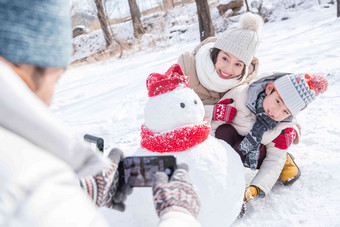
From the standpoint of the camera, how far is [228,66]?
223cm

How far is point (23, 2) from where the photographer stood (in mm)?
673

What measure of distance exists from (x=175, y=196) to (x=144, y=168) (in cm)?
26

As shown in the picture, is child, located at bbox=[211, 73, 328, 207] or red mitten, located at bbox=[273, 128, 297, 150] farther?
red mitten, located at bbox=[273, 128, 297, 150]

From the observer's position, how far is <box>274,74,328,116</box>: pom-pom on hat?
1.85 metres

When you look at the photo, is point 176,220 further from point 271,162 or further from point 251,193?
point 271,162

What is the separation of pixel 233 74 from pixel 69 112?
3.11 metres

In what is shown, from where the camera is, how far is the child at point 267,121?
187 cm

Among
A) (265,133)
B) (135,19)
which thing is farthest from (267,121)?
(135,19)

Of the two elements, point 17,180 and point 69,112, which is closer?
point 17,180

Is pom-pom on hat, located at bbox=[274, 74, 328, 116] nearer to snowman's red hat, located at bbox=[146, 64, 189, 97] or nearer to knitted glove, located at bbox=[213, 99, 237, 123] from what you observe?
knitted glove, located at bbox=[213, 99, 237, 123]

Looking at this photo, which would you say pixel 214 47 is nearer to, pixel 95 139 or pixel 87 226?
pixel 95 139

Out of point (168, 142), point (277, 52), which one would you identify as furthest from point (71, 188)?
point (277, 52)

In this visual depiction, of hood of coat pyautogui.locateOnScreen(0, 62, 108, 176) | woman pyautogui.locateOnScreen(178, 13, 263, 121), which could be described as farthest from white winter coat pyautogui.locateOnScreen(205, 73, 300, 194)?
hood of coat pyautogui.locateOnScreen(0, 62, 108, 176)

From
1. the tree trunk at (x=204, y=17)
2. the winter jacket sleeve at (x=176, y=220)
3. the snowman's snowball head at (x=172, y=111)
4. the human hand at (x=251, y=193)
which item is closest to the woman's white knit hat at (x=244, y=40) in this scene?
the snowman's snowball head at (x=172, y=111)
